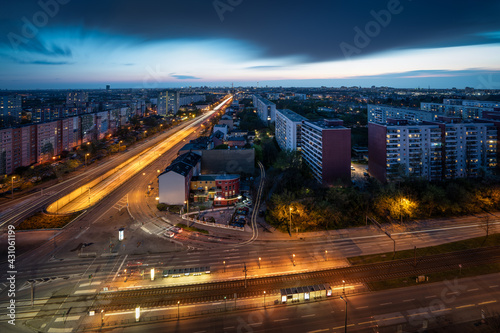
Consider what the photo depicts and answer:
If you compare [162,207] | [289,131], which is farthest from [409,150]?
[162,207]

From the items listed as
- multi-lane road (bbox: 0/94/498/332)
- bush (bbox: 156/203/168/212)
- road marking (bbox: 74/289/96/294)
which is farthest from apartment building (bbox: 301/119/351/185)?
road marking (bbox: 74/289/96/294)

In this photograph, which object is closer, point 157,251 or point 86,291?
point 86,291

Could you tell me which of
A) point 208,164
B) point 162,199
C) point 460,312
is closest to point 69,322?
point 162,199

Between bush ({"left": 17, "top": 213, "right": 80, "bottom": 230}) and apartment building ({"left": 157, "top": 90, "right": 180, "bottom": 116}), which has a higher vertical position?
apartment building ({"left": 157, "top": 90, "right": 180, "bottom": 116})

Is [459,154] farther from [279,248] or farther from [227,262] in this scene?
[227,262]

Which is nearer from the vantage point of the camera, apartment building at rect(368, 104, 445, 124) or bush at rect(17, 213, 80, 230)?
bush at rect(17, 213, 80, 230)

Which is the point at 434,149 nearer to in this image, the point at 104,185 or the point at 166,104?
the point at 104,185

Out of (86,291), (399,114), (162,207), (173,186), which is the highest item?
(399,114)

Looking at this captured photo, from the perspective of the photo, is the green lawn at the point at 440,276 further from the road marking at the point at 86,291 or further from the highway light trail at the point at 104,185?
the highway light trail at the point at 104,185

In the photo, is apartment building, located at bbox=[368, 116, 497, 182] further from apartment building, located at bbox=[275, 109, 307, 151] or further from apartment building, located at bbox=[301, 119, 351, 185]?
apartment building, located at bbox=[275, 109, 307, 151]
